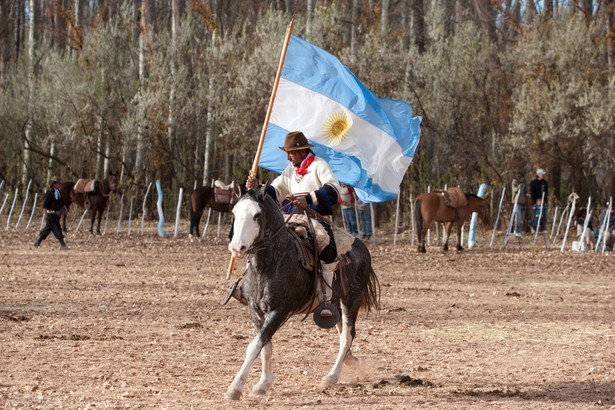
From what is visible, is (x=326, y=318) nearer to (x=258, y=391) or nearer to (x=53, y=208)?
(x=258, y=391)

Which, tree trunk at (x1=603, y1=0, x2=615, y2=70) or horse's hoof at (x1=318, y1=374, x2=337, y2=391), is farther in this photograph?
tree trunk at (x1=603, y1=0, x2=615, y2=70)

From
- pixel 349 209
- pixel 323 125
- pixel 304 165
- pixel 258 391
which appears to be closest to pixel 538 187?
pixel 349 209

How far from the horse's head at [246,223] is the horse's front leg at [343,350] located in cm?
158

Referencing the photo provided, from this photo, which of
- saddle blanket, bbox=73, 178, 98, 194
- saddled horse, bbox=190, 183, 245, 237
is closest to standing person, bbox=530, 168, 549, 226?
saddled horse, bbox=190, 183, 245, 237

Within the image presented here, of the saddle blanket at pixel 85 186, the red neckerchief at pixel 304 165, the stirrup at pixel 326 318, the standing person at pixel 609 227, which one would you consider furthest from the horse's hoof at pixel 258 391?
the saddle blanket at pixel 85 186

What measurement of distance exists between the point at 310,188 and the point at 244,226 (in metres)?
1.53

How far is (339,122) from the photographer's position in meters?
12.9

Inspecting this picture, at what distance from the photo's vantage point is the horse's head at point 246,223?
7559 mm

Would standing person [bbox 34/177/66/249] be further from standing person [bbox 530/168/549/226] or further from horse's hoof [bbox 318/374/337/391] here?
horse's hoof [bbox 318/374/337/391]

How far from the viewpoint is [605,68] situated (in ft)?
103

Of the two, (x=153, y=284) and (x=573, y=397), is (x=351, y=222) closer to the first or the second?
(x=153, y=284)

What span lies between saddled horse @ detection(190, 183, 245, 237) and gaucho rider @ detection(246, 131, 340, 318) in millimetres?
18652

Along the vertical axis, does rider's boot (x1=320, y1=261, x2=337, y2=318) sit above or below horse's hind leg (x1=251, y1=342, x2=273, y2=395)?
above

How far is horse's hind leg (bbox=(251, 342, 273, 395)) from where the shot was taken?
8.00m
